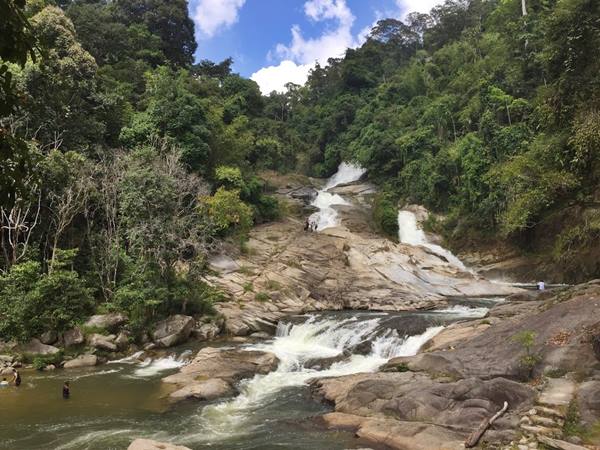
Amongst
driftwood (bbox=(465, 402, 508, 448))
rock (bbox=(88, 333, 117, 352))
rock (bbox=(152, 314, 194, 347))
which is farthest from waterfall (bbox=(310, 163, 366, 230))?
driftwood (bbox=(465, 402, 508, 448))

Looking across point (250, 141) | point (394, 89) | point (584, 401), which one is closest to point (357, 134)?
point (394, 89)

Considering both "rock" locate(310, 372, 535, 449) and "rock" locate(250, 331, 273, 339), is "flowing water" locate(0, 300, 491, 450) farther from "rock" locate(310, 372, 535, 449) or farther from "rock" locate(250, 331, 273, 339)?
"rock" locate(310, 372, 535, 449)

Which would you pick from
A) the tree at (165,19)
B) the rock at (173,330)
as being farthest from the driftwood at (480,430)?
the tree at (165,19)

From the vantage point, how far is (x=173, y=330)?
2075 centimetres

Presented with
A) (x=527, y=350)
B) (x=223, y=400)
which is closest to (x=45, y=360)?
(x=223, y=400)

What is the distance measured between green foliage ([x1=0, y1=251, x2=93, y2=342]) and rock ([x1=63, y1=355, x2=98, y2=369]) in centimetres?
187

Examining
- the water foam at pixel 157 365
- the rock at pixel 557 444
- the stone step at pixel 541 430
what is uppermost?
the water foam at pixel 157 365

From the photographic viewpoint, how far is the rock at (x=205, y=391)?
46.7ft

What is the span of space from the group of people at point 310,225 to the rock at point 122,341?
19648mm

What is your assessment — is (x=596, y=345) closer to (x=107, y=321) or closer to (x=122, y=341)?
(x=122, y=341)

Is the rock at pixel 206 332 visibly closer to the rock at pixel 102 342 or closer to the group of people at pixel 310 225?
the rock at pixel 102 342

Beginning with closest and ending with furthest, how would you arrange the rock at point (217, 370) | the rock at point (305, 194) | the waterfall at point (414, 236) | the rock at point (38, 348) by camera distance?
the rock at point (217, 370) < the rock at point (38, 348) < the waterfall at point (414, 236) < the rock at point (305, 194)

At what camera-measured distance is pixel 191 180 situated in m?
25.2

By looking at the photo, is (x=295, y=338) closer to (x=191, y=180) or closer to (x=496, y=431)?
(x=191, y=180)
